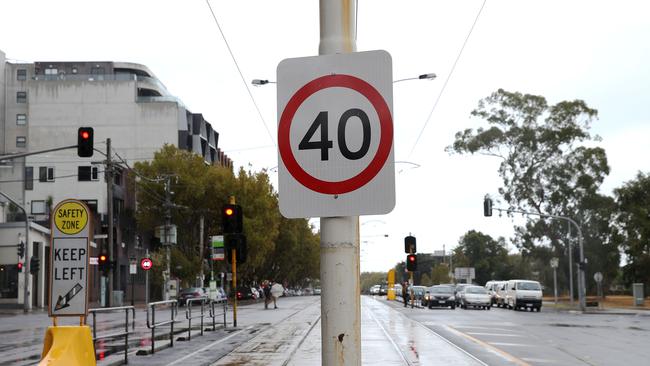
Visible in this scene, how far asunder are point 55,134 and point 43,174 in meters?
6.03

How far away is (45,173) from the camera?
68.6m

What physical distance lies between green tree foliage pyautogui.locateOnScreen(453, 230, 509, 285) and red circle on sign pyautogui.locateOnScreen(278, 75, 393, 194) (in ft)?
394

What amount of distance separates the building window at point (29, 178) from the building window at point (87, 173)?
4.83 meters

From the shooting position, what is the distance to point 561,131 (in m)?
62.2

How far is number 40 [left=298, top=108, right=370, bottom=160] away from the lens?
3.48 m

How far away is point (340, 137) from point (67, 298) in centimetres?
671

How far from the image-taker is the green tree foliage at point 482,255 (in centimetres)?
12344

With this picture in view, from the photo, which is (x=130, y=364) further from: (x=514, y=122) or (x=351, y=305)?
(x=514, y=122)

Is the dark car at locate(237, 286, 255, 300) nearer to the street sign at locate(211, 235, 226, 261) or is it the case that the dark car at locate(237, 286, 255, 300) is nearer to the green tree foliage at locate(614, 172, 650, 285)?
the green tree foliage at locate(614, 172, 650, 285)

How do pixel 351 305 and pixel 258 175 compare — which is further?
pixel 258 175

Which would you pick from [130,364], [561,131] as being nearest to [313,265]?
[561,131]

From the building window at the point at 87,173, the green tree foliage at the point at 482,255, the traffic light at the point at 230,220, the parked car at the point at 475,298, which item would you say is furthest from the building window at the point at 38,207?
the green tree foliage at the point at 482,255

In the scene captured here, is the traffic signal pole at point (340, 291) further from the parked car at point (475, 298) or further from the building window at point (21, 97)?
the building window at point (21, 97)

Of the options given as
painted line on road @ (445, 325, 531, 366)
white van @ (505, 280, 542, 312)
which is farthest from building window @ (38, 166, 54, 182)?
painted line on road @ (445, 325, 531, 366)
